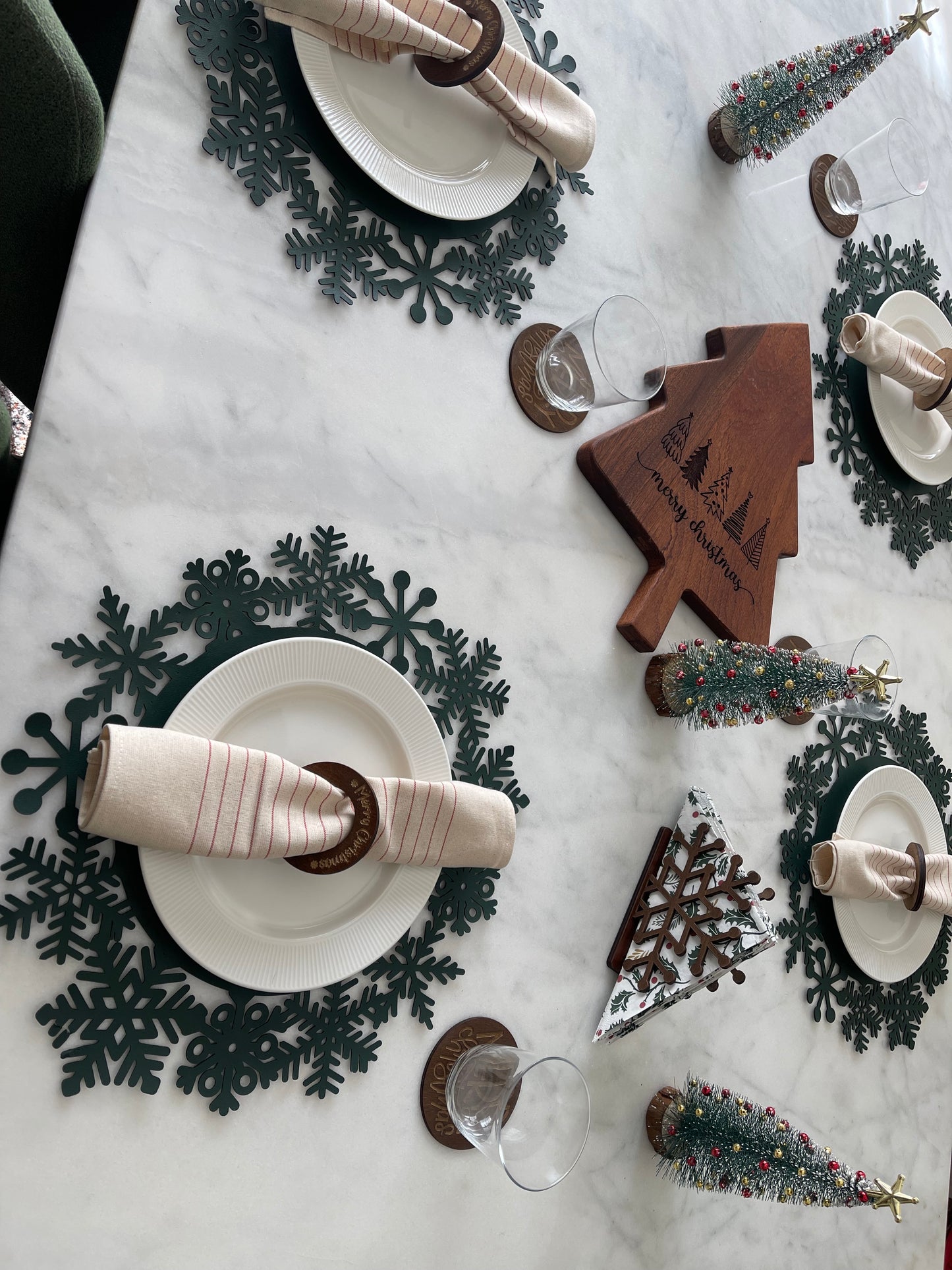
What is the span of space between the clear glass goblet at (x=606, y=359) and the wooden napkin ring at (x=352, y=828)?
1.96 feet

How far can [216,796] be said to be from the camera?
92cm

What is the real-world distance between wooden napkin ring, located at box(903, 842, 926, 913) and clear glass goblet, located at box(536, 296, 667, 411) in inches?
35.3

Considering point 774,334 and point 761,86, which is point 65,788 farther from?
point 761,86

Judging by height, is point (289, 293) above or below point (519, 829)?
above

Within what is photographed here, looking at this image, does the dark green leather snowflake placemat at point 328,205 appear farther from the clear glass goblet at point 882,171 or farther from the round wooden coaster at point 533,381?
the clear glass goblet at point 882,171

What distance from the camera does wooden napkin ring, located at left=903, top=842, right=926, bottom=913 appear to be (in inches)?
62.2

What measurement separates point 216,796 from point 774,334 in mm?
1192

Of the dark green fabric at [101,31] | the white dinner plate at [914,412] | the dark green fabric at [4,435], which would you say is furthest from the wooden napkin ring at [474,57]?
the white dinner plate at [914,412]

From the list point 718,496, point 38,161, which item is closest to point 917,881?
point 718,496

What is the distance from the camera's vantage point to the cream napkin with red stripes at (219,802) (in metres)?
0.88

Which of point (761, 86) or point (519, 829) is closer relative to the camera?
point (519, 829)

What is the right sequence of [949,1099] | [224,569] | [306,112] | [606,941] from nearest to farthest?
[224,569] < [306,112] < [606,941] < [949,1099]

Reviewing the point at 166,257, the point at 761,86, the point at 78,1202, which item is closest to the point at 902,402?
the point at 761,86

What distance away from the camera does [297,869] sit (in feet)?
3.38
